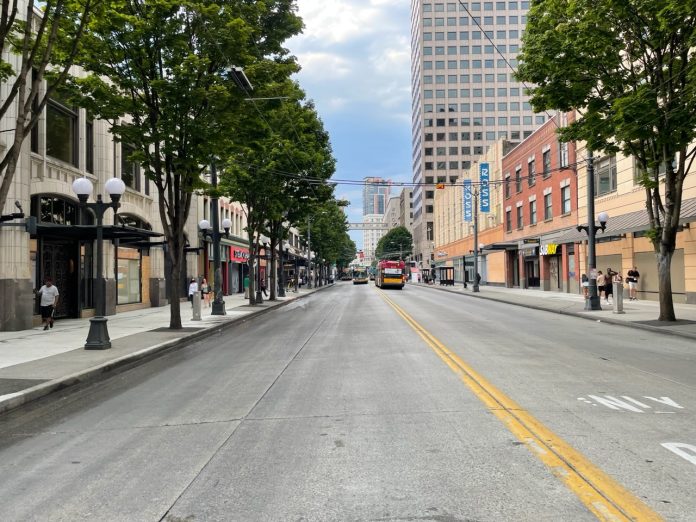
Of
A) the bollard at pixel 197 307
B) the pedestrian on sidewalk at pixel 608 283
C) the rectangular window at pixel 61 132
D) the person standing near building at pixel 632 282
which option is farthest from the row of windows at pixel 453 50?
the bollard at pixel 197 307

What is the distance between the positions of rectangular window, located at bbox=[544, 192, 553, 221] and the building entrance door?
1234 inches

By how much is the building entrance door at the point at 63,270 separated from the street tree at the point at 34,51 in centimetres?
441

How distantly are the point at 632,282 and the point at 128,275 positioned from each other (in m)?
24.5

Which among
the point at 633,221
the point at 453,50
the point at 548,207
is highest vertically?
the point at 453,50

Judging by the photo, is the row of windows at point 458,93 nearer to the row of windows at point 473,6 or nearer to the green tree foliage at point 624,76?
the row of windows at point 473,6

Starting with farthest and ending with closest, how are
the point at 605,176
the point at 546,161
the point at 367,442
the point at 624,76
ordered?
the point at 546,161
the point at 605,176
the point at 624,76
the point at 367,442

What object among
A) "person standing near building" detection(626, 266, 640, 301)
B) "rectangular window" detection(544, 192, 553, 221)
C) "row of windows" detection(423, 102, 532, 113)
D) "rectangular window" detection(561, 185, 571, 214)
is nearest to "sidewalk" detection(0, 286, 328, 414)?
"person standing near building" detection(626, 266, 640, 301)

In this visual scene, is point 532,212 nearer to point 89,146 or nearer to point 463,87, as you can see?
point 89,146

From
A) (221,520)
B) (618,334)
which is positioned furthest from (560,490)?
(618,334)

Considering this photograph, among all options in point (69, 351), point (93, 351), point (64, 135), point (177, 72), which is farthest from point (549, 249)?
point (69, 351)

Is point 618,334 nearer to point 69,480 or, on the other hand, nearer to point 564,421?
point 564,421

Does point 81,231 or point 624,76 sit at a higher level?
point 624,76

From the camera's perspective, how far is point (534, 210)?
145 feet

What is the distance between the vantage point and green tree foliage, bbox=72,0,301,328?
14133 mm
